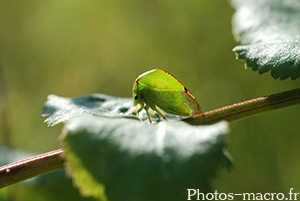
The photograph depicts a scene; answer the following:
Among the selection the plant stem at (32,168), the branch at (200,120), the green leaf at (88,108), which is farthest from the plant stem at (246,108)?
the plant stem at (32,168)

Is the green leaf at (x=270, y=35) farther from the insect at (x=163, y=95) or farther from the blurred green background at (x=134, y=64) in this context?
the blurred green background at (x=134, y=64)

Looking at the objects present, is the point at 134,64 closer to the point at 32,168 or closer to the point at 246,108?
the point at 246,108

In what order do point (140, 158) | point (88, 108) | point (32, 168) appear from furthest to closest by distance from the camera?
point (88, 108), point (32, 168), point (140, 158)

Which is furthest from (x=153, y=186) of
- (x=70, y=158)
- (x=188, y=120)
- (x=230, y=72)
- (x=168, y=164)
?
(x=230, y=72)

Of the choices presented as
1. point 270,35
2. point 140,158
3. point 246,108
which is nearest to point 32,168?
point 140,158

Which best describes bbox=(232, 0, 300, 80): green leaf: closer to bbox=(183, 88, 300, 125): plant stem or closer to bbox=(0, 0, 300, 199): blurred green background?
bbox=(183, 88, 300, 125): plant stem

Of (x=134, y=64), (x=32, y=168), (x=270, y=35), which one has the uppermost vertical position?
(x=270, y=35)
